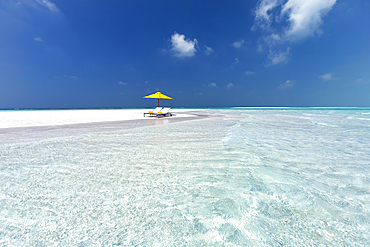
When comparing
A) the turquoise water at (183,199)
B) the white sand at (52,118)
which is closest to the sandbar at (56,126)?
the white sand at (52,118)

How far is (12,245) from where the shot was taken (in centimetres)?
153

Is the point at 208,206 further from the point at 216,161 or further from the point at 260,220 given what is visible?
the point at 216,161

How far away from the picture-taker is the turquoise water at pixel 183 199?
1642 mm

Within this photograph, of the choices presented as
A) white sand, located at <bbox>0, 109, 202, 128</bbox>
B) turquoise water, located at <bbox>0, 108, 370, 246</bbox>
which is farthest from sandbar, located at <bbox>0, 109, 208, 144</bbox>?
turquoise water, located at <bbox>0, 108, 370, 246</bbox>

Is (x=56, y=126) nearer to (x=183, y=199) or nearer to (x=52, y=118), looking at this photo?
(x=52, y=118)

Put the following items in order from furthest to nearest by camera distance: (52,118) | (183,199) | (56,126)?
(52,118) → (56,126) → (183,199)

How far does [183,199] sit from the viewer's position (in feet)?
7.38

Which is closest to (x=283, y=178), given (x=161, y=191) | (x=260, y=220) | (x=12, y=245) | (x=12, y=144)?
(x=260, y=220)

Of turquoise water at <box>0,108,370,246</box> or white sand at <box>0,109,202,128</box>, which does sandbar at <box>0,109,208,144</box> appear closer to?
white sand at <box>0,109,202,128</box>

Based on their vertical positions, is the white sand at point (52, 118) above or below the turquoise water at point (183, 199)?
above

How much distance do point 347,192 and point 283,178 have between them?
81 centimetres

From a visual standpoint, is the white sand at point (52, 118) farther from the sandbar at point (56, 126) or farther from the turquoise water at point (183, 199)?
the turquoise water at point (183, 199)

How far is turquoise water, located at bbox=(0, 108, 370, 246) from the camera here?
1.64 meters

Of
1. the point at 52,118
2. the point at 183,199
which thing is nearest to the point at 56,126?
the point at 52,118
